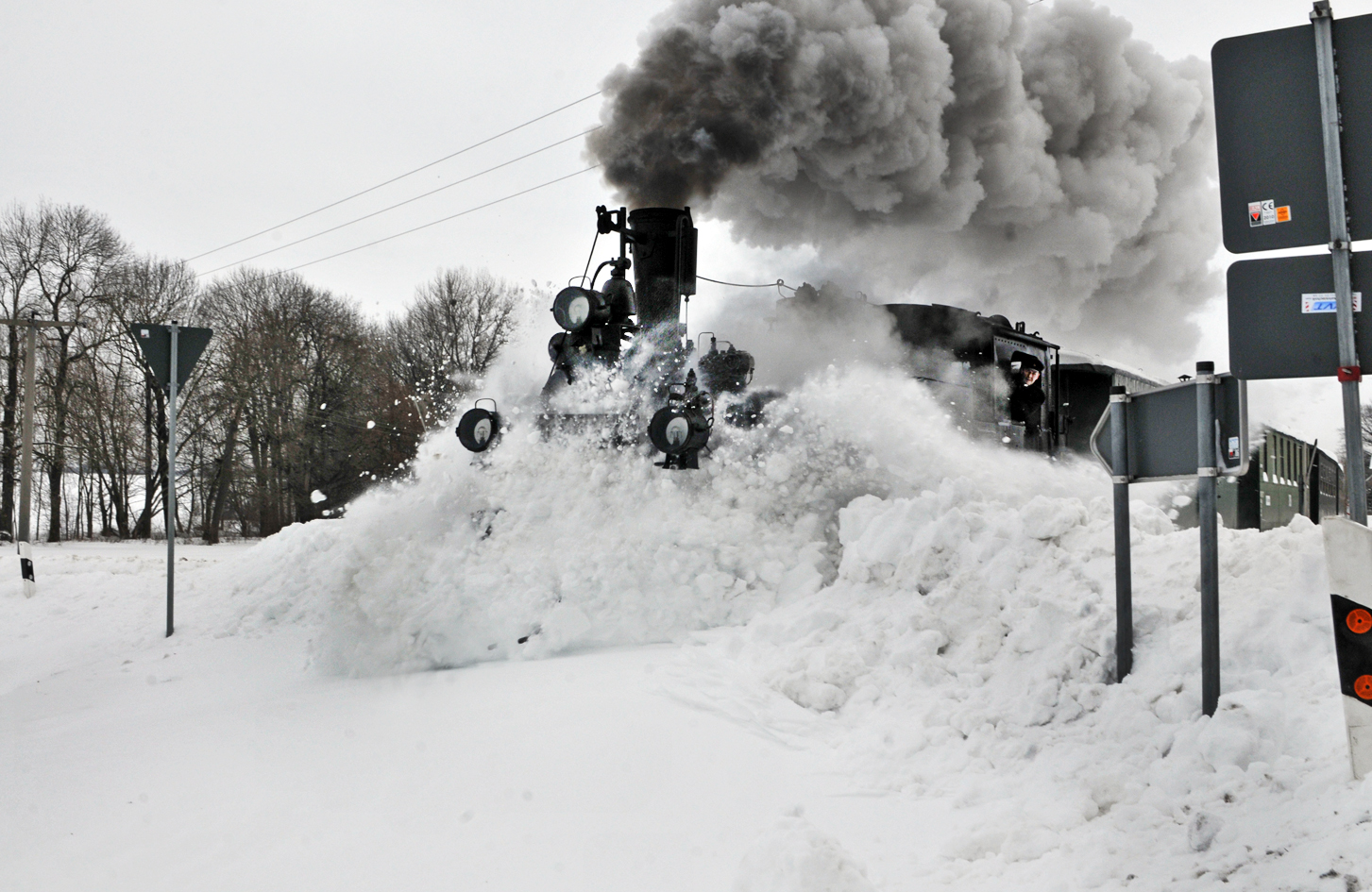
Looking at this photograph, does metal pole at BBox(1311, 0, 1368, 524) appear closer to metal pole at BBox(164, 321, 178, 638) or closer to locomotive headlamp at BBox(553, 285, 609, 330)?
locomotive headlamp at BBox(553, 285, 609, 330)

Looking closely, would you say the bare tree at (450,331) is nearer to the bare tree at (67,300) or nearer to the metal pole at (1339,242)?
the bare tree at (67,300)

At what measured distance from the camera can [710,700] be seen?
4.43 m

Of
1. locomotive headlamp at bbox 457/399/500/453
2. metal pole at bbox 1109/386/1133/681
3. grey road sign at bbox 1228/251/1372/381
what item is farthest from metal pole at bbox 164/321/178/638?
grey road sign at bbox 1228/251/1372/381

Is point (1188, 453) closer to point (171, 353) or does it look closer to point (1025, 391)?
point (1025, 391)

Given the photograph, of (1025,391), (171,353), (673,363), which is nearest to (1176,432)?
Result: (673,363)

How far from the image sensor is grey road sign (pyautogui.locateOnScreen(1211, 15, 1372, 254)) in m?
2.77

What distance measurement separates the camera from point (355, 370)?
27.3 metres

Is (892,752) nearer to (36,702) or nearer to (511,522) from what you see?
(511,522)

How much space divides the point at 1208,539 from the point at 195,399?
84.3ft

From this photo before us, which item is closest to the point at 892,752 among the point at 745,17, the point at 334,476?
the point at 745,17

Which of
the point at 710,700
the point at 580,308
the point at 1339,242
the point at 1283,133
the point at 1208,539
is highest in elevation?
the point at 580,308

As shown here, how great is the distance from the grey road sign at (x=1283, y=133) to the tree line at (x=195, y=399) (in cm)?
2064

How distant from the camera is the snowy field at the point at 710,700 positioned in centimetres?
279

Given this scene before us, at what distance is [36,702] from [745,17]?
35.9 ft
